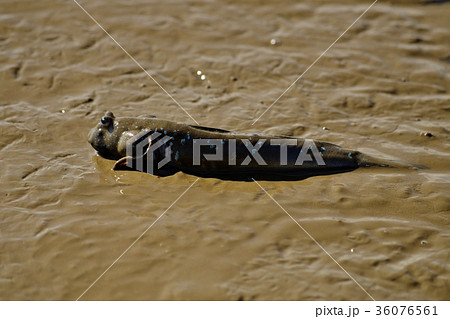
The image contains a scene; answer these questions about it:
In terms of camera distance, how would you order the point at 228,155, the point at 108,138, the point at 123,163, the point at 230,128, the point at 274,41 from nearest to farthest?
1. the point at 228,155
2. the point at 123,163
3. the point at 108,138
4. the point at 230,128
5. the point at 274,41

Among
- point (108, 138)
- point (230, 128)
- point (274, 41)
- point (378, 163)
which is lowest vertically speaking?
point (378, 163)

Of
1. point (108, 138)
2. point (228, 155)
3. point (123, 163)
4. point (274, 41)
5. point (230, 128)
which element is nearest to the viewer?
point (228, 155)

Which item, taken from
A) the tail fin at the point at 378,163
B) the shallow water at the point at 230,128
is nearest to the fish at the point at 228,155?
the tail fin at the point at 378,163

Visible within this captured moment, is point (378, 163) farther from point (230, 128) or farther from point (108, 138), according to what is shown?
point (108, 138)

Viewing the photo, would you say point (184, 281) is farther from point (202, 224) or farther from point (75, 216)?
point (75, 216)

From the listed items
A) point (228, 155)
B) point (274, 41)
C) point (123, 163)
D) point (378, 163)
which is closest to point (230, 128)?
point (228, 155)

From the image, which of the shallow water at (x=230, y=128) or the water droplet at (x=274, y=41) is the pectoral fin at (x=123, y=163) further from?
the water droplet at (x=274, y=41)

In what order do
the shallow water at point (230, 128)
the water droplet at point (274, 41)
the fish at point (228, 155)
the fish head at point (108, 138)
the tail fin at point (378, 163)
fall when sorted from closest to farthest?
1. the shallow water at point (230, 128)
2. the fish at point (228, 155)
3. the tail fin at point (378, 163)
4. the fish head at point (108, 138)
5. the water droplet at point (274, 41)

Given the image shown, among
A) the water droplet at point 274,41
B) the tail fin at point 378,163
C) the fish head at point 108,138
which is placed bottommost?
the tail fin at point 378,163

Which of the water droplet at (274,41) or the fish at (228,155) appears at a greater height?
the water droplet at (274,41)
